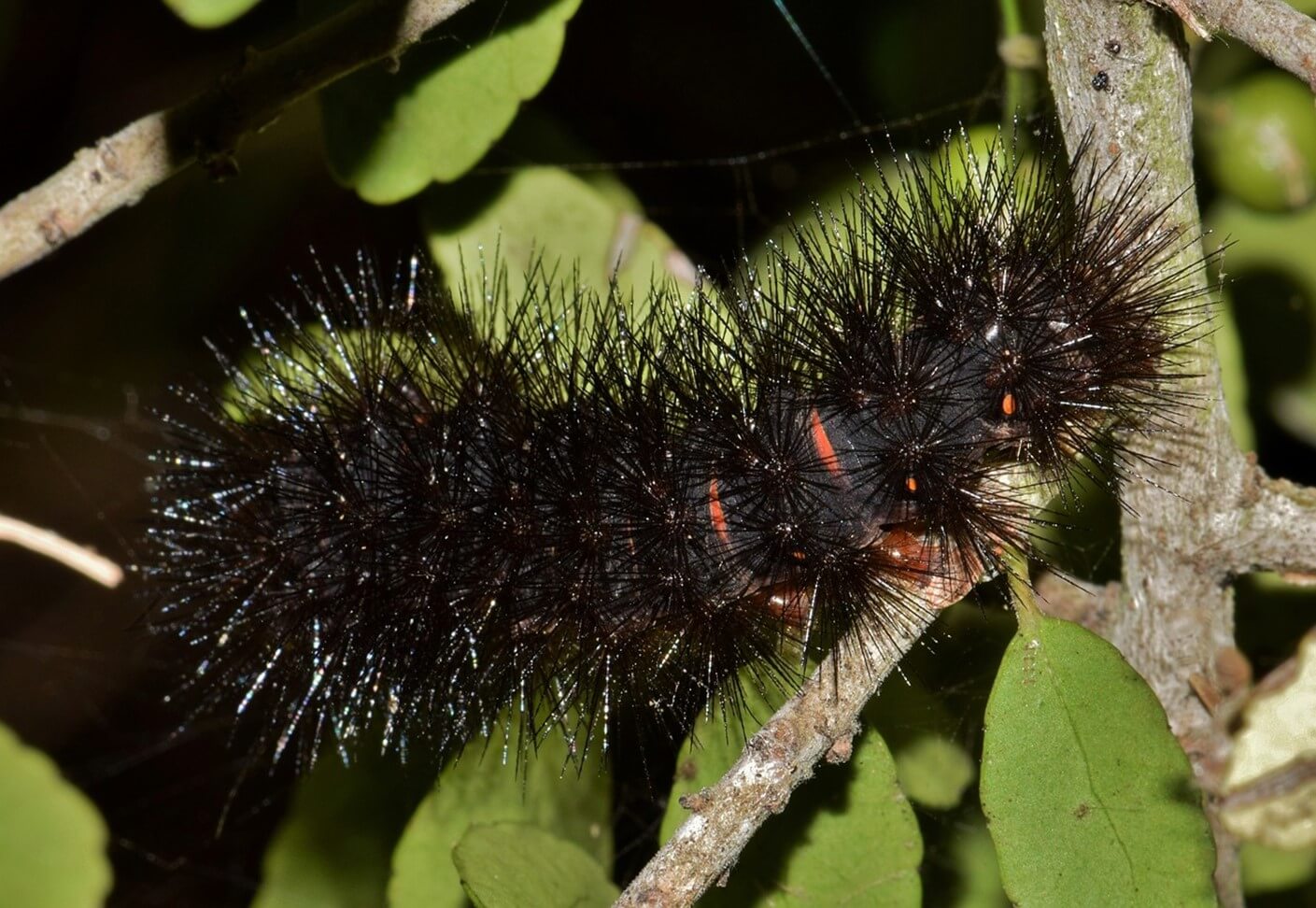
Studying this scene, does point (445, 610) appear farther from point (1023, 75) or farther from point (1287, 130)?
point (1287, 130)

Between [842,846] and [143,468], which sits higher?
[143,468]

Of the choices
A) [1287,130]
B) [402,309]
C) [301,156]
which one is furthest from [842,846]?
[301,156]

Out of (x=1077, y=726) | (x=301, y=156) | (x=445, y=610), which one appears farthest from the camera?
(x=301, y=156)

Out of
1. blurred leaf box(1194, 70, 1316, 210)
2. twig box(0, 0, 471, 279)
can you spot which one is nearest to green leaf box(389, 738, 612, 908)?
twig box(0, 0, 471, 279)

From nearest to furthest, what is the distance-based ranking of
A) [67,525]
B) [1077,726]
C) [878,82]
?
[1077,726] < [878,82] < [67,525]

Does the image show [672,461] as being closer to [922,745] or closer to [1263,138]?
[922,745]

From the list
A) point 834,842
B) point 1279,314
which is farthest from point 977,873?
point 1279,314

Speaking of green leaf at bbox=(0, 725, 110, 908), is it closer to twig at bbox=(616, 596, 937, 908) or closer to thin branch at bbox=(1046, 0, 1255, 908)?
twig at bbox=(616, 596, 937, 908)
